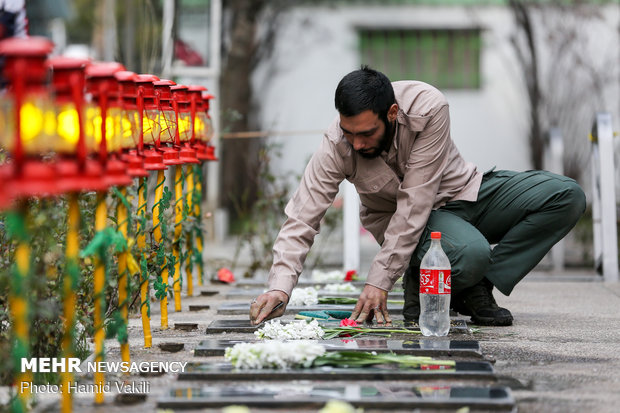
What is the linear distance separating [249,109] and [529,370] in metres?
10.1

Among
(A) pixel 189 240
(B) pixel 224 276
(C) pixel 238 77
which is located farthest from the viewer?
(C) pixel 238 77

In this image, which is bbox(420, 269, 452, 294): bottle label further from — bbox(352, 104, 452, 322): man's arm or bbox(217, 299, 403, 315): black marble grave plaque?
bbox(217, 299, 403, 315): black marble grave plaque

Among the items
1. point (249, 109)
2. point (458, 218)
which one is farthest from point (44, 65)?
point (249, 109)

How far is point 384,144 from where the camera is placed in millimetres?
4797

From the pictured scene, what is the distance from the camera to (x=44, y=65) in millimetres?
2820

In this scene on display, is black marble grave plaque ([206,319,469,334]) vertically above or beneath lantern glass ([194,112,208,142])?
beneath

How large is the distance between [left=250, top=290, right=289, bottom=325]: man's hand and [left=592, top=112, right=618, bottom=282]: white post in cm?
374

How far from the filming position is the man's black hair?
4.47 m

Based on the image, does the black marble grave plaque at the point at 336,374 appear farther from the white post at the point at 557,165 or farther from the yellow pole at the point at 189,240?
the white post at the point at 557,165

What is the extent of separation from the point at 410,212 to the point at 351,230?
298 centimetres

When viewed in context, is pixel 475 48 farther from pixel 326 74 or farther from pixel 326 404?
pixel 326 404

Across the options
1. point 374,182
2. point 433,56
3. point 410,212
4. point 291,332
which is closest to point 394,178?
point 374,182

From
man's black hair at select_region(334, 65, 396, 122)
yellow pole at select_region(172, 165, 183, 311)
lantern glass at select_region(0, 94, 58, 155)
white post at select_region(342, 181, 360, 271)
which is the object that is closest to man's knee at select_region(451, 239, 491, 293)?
man's black hair at select_region(334, 65, 396, 122)

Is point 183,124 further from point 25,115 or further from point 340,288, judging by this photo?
point 25,115
